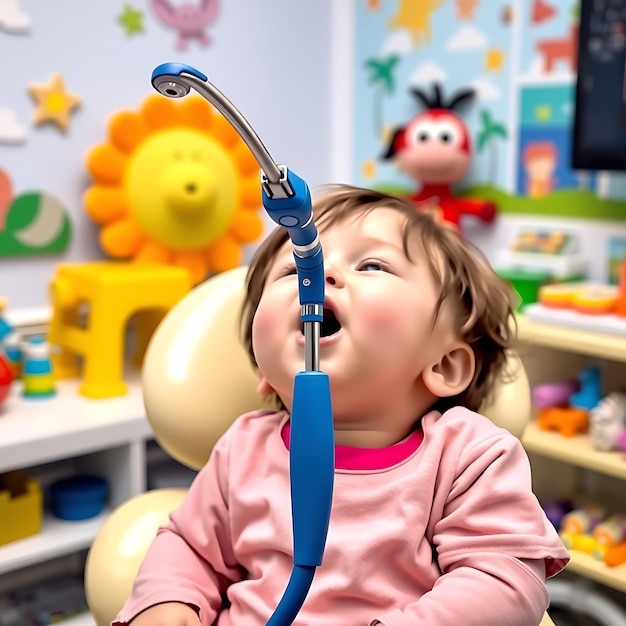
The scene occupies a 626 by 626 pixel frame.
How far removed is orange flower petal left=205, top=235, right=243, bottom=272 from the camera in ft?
6.45

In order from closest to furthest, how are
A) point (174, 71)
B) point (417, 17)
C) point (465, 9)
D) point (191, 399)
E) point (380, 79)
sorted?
point (174, 71) → point (191, 399) → point (465, 9) → point (417, 17) → point (380, 79)

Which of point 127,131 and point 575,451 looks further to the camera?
point 127,131

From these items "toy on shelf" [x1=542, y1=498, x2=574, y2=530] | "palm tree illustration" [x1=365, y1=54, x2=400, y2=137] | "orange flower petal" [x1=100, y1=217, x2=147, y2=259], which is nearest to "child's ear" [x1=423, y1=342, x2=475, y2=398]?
"toy on shelf" [x1=542, y1=498, x2=574, y2=530]

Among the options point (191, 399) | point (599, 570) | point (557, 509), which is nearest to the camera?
point (191, 399)

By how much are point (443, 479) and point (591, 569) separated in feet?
2.83

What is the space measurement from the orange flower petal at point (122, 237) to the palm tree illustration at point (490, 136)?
0.80 metres

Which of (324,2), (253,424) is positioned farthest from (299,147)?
(253,424)

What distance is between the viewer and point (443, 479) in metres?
0.76

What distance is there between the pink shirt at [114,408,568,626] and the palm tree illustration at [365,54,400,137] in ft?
5.08

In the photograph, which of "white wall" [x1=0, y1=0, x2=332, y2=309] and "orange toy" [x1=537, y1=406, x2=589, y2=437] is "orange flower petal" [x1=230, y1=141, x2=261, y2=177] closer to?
"white wall" [x1=0, y1=0, x2=332, y2=309]

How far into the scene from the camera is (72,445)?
4.93ft

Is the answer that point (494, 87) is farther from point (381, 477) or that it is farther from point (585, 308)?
point (381, 477)

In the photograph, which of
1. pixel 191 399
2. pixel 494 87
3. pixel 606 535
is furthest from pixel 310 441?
pixel 494 87

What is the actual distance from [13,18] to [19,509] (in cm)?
95
